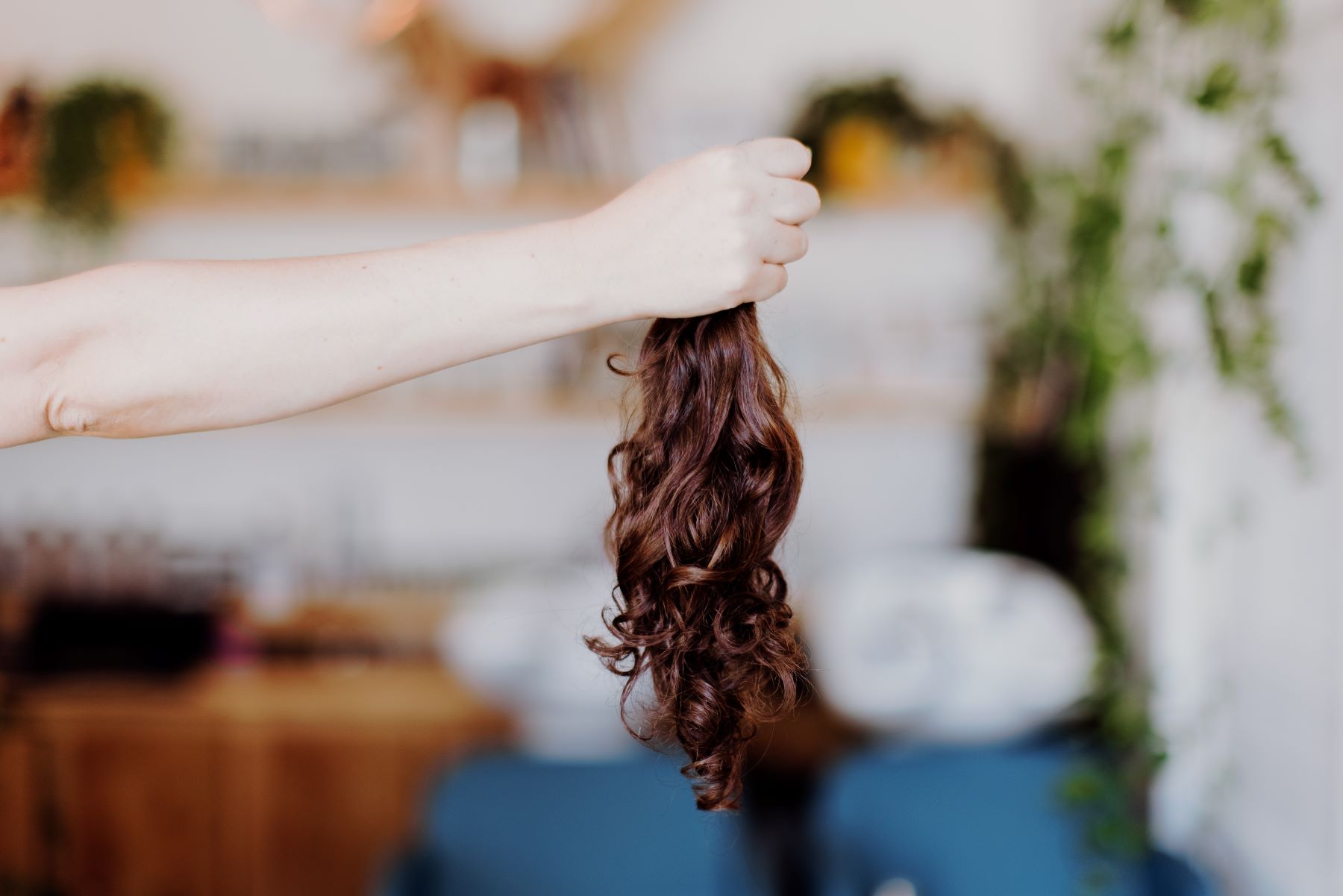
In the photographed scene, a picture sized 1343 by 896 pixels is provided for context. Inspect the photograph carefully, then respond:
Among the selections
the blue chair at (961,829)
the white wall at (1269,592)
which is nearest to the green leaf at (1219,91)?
the white wall at (1269,592)

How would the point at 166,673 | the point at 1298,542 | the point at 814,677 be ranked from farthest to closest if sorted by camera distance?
the point at 166,673 → the point at 814,677 → the point at 1298,542

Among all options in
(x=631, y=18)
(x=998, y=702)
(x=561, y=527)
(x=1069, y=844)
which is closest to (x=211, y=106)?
(x=631, y=18)

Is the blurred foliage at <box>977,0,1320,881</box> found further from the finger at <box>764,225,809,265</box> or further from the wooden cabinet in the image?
the wooden cabinet

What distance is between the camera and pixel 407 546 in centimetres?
308

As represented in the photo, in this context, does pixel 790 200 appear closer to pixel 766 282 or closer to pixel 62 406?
pixel 766 282

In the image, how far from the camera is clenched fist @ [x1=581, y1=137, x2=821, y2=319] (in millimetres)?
759

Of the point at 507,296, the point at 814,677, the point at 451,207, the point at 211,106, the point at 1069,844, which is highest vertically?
the point at 211,106

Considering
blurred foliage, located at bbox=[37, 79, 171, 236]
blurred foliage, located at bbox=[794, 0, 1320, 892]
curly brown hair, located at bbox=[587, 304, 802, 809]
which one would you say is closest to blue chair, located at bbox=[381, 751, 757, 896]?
blurred foliage, located at bbox=[794, 0, 1320, 892]

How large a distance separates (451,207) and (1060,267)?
4.52 feet

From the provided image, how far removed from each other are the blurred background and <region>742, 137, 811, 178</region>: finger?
21.2 inches

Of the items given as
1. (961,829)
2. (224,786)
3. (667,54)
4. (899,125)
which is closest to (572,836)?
(961,829)

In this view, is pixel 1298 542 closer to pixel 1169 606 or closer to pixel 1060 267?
pixel 1169 606

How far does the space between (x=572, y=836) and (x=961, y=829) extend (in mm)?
655

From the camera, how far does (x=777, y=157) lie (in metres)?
0.77
